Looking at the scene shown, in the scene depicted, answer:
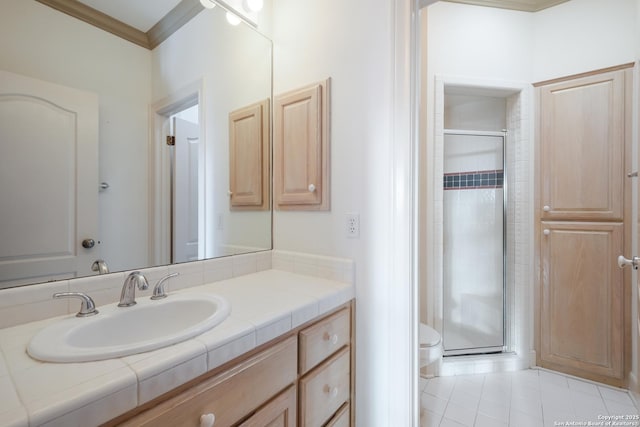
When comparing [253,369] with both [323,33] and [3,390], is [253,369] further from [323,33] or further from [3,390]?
[323,33]

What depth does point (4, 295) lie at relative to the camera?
0.77 meters

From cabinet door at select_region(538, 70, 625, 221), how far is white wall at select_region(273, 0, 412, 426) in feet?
5.24

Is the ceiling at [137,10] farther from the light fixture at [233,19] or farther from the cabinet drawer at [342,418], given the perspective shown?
the cabinet drawer at [342,418]

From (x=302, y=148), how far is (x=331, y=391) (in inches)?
42.6

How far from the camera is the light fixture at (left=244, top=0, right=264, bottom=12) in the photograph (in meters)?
1.44

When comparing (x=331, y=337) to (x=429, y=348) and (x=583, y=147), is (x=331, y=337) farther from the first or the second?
(x=583, y=147)

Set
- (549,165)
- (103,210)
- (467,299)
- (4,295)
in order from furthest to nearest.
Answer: (467,299) < (549,165) < (103,210) < (4,295)

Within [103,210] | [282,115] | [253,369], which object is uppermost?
[282,115]

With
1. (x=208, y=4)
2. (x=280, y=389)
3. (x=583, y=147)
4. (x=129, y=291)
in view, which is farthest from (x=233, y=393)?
(x=583, y=147)

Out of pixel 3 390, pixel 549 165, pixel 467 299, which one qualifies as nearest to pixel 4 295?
pixel 3 390

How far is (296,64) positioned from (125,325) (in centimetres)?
137

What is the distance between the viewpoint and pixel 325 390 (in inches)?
40.4

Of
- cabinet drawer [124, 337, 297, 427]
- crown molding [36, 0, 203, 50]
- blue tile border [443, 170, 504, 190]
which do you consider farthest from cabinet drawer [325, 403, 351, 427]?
blue tile border [443, 170, 504, 190]

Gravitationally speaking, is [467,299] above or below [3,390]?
below
